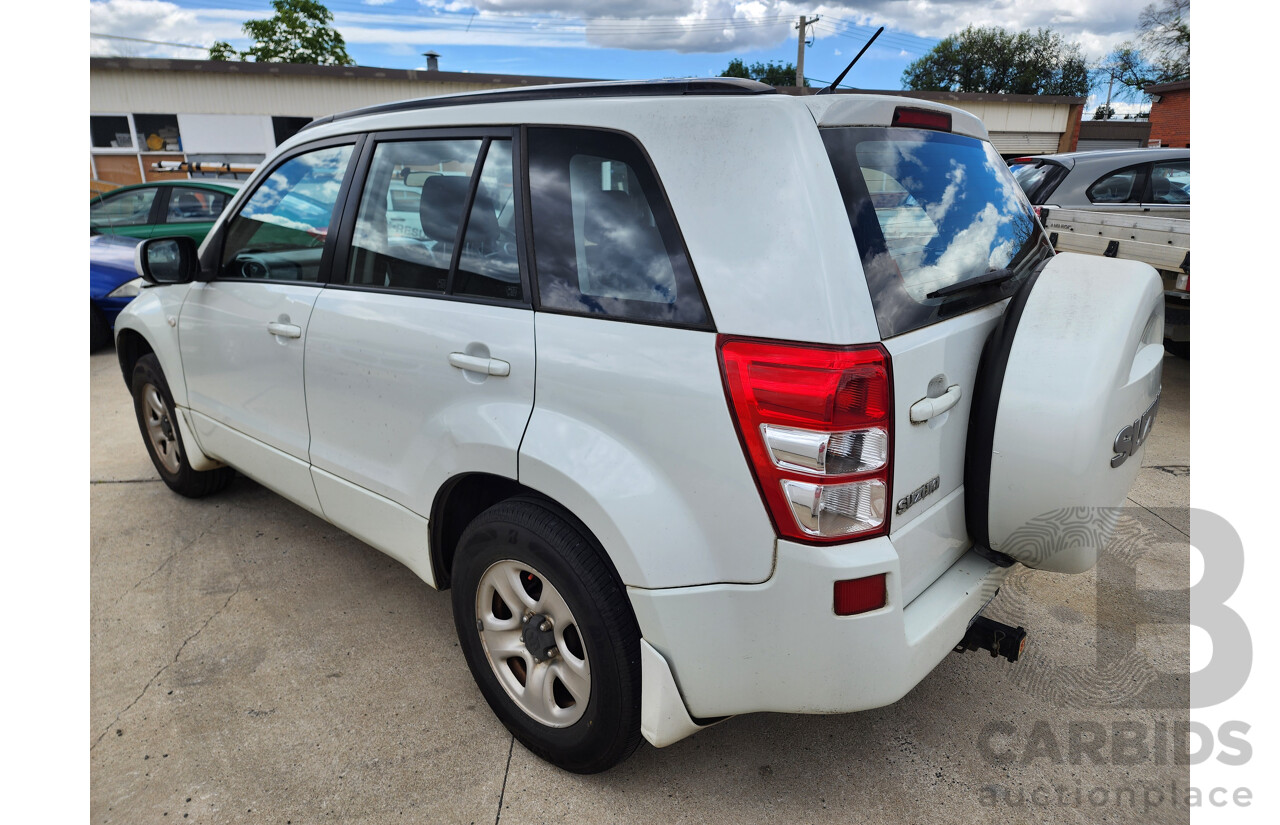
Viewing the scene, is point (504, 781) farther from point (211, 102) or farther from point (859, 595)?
point (211, 102)

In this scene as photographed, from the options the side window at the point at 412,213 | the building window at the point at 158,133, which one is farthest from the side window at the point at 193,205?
the building window at the point at 158,133

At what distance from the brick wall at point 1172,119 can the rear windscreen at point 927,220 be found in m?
31.7

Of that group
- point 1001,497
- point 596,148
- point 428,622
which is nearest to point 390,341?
point 596,148

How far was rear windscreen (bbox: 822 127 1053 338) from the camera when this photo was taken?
1.68m

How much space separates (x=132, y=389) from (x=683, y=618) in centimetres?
381

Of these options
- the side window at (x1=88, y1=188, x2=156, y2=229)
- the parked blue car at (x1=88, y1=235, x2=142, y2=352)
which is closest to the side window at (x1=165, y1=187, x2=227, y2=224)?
the side window at (x1=88, y1=188, x2=156, y2=229)

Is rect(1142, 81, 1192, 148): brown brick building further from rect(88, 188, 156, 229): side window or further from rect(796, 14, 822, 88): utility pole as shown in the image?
rect(88, 188, 156, 229): side window

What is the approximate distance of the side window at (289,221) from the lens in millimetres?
2801

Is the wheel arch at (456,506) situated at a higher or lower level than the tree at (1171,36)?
lower

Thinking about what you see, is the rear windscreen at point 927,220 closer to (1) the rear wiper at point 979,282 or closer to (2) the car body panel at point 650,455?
(1) the rear wiper at point 979,282

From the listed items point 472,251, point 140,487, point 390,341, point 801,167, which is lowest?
point 140,487

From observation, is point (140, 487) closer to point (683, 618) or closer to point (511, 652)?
point (511, 652)

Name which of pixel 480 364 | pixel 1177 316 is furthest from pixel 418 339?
pixel 1177 316

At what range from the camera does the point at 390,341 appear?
236 centimetres
